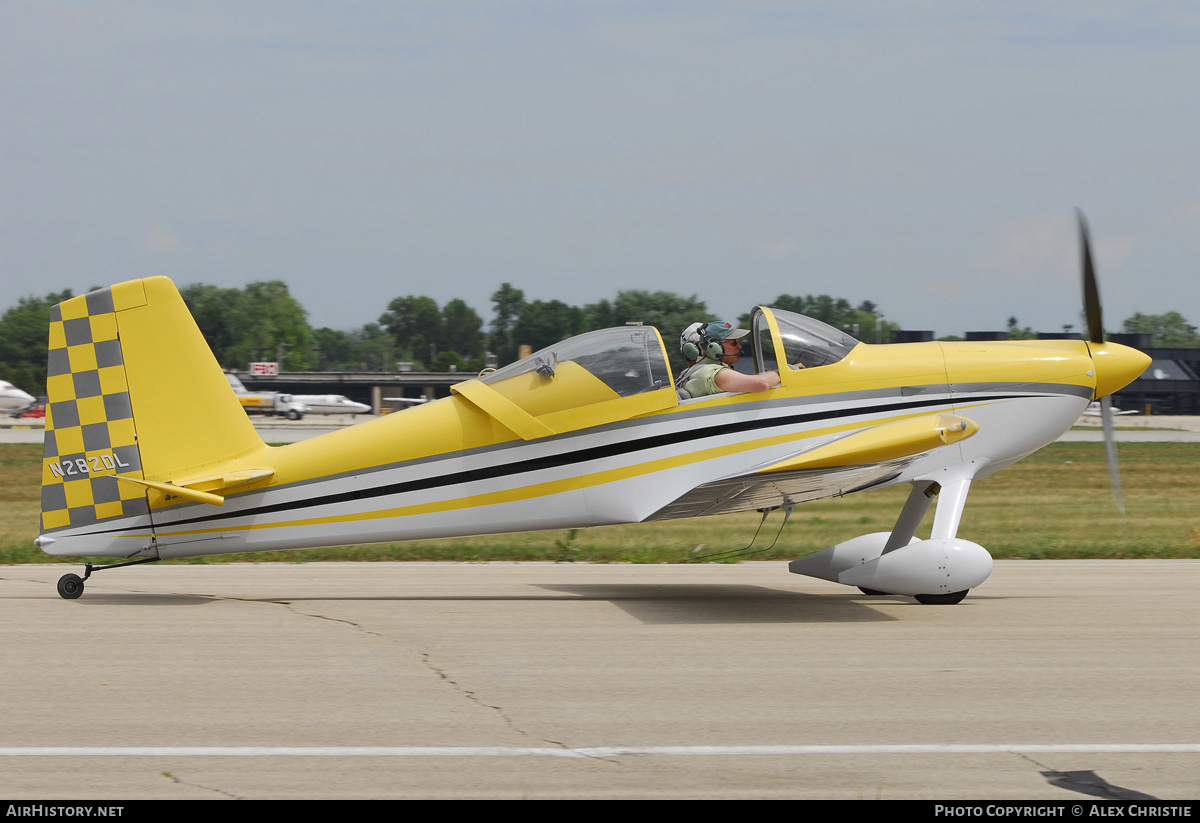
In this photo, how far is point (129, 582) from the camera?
972cm

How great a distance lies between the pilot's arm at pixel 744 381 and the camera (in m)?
8.16

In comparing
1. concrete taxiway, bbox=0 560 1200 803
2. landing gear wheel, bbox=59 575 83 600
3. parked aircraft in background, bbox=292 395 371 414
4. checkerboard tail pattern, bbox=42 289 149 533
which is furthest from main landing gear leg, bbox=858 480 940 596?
parked aircraft in background, bbox=292 395 371 414

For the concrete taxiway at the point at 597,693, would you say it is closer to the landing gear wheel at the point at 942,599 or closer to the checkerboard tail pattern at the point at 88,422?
the landing gear wheel at the point at 942,599

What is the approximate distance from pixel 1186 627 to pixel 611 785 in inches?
209

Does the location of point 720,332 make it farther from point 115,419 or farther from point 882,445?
point 115,419

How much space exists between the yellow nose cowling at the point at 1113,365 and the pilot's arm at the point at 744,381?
273 centimetres

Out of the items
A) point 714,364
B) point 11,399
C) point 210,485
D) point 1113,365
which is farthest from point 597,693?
point 11,399

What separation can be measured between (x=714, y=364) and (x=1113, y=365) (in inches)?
133

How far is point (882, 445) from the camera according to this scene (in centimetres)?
759

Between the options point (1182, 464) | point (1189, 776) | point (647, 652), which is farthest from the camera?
point (1182, 464)

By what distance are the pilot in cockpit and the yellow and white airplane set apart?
117 mm

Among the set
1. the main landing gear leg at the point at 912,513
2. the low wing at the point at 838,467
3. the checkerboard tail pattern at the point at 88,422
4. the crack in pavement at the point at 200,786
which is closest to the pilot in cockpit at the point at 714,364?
the low wing at the point at 838,467
